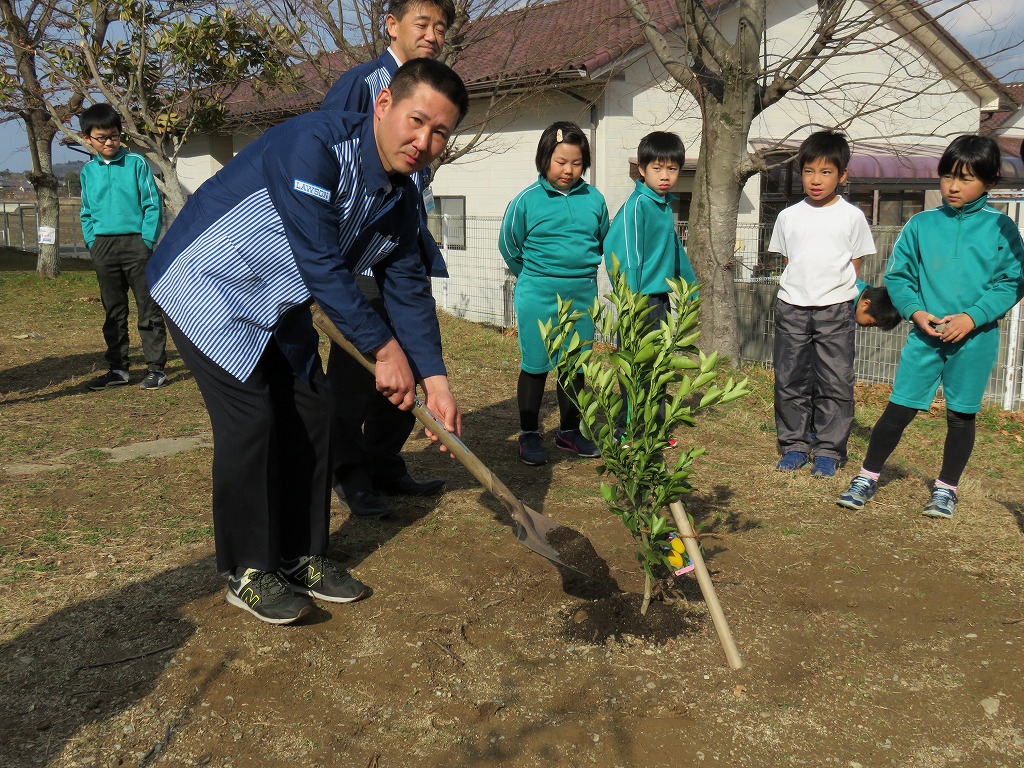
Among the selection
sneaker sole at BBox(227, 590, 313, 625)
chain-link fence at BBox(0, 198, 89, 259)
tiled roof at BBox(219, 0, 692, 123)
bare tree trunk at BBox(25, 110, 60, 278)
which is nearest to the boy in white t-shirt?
sneaker sole at BBox(227, 590, 313, 625)

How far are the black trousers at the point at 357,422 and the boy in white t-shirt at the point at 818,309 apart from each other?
7.12 ft

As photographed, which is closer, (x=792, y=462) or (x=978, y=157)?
(x=978, y=157)

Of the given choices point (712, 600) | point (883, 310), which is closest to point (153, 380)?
point (883, 310)

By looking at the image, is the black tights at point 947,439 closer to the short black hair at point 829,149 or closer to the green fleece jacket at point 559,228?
the short black hair at point 829,149

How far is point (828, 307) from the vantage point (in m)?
4.66

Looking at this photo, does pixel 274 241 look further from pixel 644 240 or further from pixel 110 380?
pixel 110 380

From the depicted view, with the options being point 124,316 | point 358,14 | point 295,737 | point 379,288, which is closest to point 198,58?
point 358,14

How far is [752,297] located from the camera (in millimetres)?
8664

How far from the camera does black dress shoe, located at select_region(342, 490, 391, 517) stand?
13.0 ft

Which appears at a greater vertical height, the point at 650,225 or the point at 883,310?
the point at 650,225

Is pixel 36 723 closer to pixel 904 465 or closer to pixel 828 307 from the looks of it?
pixel 828 307

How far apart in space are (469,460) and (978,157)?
9.03 ft

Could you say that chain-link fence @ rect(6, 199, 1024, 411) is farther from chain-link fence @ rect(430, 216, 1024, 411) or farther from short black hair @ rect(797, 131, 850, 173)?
short black hair @ rect(797, 131, 850, 173)

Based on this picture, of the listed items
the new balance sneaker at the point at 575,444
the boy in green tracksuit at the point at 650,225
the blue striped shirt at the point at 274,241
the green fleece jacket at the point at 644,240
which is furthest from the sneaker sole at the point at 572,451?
the blue striped shirt at the point at 274,241
